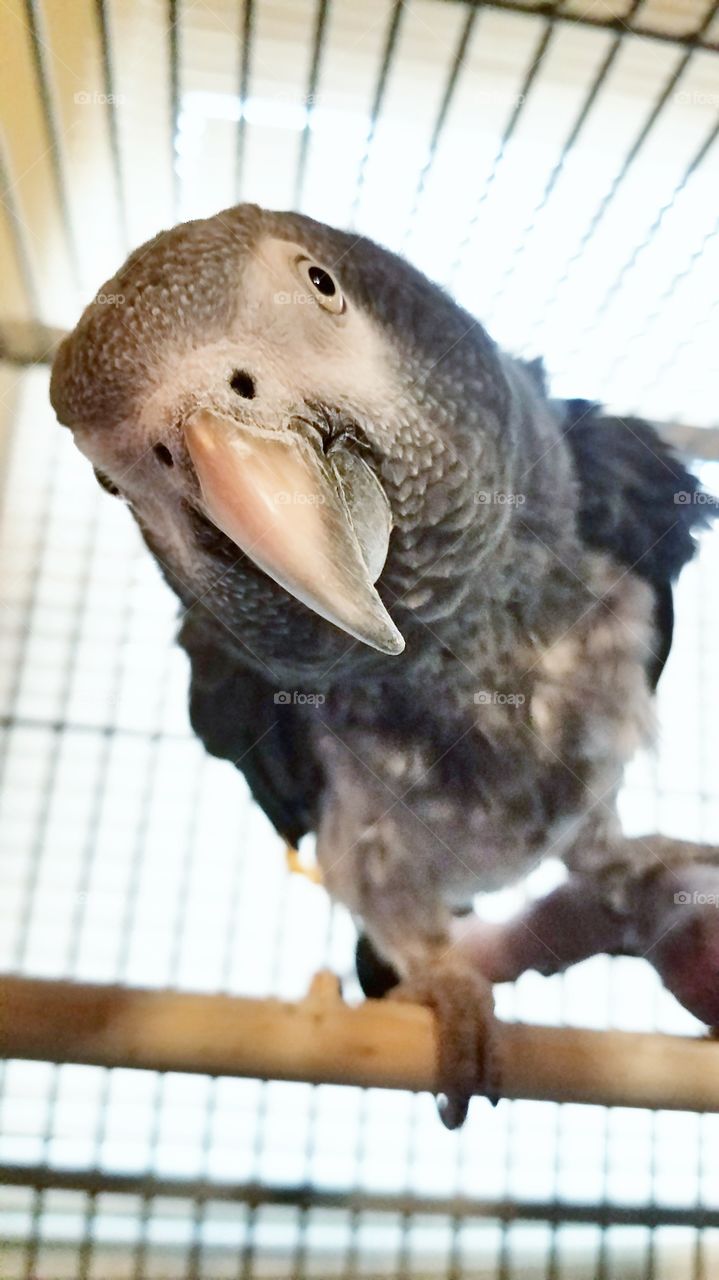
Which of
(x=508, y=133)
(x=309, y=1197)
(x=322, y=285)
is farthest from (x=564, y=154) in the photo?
(x=309, y=1197)

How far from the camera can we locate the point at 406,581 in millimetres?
469

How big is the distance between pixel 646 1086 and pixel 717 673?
44 cm

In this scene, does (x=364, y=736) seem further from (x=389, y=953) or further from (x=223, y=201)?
(x=223, y=201)

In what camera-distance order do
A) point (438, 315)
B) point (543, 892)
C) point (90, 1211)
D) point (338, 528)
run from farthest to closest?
point (543, 892), point (90, 1211), point (438, 315), point (338, 528)

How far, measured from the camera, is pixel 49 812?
0.72m

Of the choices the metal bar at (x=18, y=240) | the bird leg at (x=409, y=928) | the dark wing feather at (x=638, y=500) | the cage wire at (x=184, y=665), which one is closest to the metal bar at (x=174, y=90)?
the cage wire at (x=184, y=665)

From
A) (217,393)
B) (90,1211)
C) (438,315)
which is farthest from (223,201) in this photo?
(90,1211)

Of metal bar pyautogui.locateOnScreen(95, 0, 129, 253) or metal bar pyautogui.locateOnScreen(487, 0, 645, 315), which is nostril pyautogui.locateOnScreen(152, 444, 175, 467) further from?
metal bar pyautogui.locateOnScreen(487, 0, 645, 315)

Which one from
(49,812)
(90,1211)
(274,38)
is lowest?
(90,1211)

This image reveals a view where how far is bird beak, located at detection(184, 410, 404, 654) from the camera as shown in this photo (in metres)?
0.31

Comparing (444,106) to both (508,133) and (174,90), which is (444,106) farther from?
(174,90)

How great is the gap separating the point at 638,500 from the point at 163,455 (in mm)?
419

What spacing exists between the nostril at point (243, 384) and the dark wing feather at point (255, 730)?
290mm

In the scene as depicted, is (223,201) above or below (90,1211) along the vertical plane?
above
